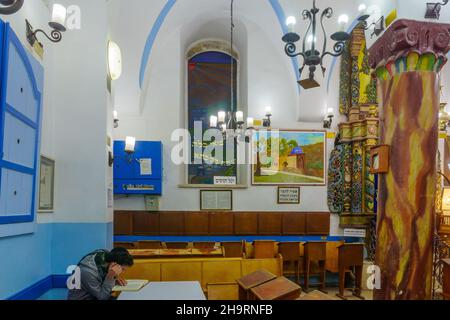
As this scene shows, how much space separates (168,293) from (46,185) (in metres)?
1.95

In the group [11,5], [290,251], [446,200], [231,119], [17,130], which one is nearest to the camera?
[11,5]

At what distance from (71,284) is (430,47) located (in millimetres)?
4524

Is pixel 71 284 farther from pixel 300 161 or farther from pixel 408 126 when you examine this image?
pixel 300 161

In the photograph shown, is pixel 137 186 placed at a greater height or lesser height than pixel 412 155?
lesser

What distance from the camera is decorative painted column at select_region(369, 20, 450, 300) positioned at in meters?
4.35

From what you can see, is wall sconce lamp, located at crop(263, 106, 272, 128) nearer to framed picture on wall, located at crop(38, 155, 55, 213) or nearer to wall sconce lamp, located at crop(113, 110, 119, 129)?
wall sconce lamp, located at crop(113, 110, 119, 129)

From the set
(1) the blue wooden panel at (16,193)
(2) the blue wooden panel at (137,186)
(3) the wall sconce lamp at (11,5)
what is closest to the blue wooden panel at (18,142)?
(1) the blue wooden panel at (16,193)

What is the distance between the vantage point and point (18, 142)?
330 centimetres

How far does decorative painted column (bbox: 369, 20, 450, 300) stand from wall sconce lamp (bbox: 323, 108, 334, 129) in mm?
4645

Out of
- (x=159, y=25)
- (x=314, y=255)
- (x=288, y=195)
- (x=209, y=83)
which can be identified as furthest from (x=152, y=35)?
(x=314, y=255)

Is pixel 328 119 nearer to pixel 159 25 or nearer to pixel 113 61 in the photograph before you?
pixel 159 25

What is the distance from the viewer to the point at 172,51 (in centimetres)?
972

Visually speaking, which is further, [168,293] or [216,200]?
[216,200]

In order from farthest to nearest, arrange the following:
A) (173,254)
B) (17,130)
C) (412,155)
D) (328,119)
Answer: (328,119) < (173,254) < (412,155) < (17,130)
